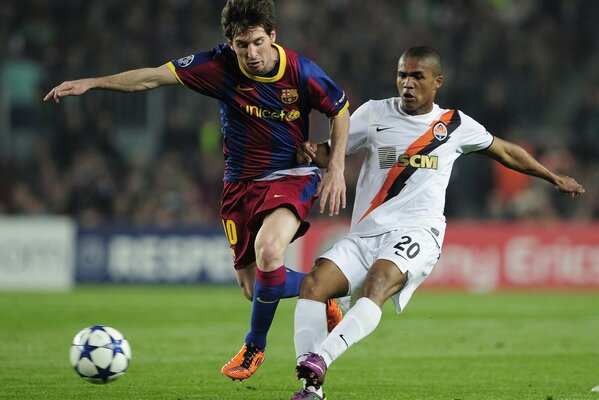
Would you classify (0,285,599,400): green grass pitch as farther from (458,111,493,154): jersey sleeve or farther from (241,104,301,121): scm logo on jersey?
(241,104,301,121): scm logo on jersey

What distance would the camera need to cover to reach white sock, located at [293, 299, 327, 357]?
6.39 meters

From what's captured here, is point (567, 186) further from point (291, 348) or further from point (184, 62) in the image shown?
point (291, 348)

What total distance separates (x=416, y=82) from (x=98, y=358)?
8.40 feet

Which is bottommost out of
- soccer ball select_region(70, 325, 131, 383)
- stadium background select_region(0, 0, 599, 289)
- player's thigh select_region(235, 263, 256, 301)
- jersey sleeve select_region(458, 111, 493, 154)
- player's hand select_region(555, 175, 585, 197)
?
soccer ball select_region(70, 325, 131, 383)

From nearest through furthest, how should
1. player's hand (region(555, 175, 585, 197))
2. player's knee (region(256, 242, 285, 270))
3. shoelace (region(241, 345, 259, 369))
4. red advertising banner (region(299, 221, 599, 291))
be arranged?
player's knee (region(256, 242, 285, 270))
shoelace (region(241, 345, 259, 369))
player's hand (region(555, 175, 585, 197))
red advertising banner (region(299, 221, 599, 291))

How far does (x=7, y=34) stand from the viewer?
61.4 feet

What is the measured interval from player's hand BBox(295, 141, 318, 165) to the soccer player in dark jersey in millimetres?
128

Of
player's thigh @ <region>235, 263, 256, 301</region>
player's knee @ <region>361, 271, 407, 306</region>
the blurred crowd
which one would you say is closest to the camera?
player's knee @ <region>361, 271, 407, 306</region>

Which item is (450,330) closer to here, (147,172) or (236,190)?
(236,190)

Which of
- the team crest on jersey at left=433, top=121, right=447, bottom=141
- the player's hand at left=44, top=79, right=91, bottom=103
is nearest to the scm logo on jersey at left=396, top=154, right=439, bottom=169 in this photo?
the team crest on jersey at left=433, top=121, right=447, bottom=141

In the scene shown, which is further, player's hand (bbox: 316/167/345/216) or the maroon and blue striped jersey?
the maroon and blue striped jersey

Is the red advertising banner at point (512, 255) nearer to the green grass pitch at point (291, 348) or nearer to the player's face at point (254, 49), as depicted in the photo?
the green grass pitch at point (291, 348)

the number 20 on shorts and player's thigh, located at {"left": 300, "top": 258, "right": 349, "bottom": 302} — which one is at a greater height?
the number 20 on shorts

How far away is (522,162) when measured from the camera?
7352 mm
